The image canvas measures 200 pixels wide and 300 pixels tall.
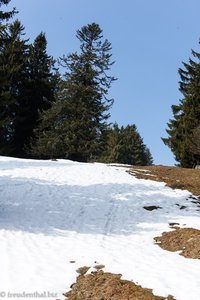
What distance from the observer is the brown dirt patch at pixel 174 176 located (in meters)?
20.1

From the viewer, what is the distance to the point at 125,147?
72625 mm

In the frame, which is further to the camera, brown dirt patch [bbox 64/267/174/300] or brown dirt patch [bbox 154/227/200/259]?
brown dirt patch [bbox 154/227/200/259]

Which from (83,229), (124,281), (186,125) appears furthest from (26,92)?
(124,281)

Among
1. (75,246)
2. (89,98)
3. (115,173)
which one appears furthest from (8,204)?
(89,98)

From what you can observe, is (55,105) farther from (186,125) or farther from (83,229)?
(83,229)

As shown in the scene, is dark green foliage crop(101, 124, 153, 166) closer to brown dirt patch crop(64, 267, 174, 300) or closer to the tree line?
the tree line

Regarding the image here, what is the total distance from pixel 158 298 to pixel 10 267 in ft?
12.2

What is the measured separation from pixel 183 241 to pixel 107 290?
4.11 m

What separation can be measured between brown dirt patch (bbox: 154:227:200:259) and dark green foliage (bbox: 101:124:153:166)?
53.9 m

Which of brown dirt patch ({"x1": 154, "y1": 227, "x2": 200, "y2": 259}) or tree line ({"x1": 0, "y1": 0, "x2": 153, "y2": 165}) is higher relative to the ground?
tree line ({"x1": 0, "y1": 0, "x2": 153, "y2": 165})

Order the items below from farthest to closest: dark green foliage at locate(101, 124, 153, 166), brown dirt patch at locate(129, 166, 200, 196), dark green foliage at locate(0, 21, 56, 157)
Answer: dark green foliage at locate(101, 124, 153, 166) → dark green foliage at locate(0, 21, 56, 157) → brown dirt patch at locate(129, 166, 200, 196)

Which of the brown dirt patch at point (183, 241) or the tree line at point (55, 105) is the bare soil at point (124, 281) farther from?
the tree line at point (55, 105)

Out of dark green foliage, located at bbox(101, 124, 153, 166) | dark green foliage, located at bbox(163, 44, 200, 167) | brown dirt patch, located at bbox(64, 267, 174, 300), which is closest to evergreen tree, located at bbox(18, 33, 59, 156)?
dark green foliage, located at bbox(163, 44, 200, 167)

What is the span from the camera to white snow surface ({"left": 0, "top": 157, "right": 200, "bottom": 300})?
28.5 ft
